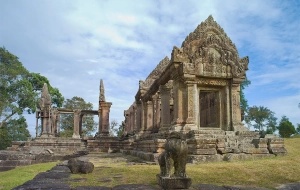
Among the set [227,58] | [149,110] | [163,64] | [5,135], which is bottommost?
[5,135]

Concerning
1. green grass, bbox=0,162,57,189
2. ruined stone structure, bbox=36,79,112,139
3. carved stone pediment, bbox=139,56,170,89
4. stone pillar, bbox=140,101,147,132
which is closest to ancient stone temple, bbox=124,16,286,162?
green grass, bbox=0,162,57,189

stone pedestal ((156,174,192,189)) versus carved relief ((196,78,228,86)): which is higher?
carved relief ((196,78,228,86))

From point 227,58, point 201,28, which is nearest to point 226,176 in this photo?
point 227,58

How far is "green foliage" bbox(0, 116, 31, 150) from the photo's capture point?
3152cm

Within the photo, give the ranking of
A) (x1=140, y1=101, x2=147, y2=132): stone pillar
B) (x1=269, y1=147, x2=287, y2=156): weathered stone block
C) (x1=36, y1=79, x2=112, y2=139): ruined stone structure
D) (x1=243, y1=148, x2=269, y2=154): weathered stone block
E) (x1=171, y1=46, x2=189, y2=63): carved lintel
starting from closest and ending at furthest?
1. (x1=243, y1=148, x2=269, y2=154): weathered stone block
2. (x1=269, y1=147, x2=287, y2=156): weathered stone block
3. (x1=171, y1=46, x2=189, y2=63): carved lintel
4. (x1=140, y1=101, x2=147, y2=132): stone pillar
5. (x1=36, y1=79, x2=112, y2=139): ruined stone structure

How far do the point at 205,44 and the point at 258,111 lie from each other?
30308mm

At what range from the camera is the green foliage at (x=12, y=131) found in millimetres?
31525

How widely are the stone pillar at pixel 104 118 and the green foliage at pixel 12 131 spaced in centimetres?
1572

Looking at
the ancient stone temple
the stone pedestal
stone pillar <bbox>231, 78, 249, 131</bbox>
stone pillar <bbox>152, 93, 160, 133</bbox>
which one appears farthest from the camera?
stone pillar <bbox>152, 93, 160, 133</bbox>

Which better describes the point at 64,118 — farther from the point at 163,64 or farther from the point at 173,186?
the point at 173,186

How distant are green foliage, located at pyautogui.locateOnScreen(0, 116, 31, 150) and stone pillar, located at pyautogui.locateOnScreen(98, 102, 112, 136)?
51.6 feet

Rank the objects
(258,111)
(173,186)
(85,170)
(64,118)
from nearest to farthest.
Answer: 1. (173,186)
2. (85,170)
3. (258,111)
4. (64,118)

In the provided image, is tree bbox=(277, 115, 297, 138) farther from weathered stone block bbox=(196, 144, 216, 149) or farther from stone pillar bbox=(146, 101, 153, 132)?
weathered stone block bbox=(196, 144, 216, 149)

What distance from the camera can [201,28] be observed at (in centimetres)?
1015
